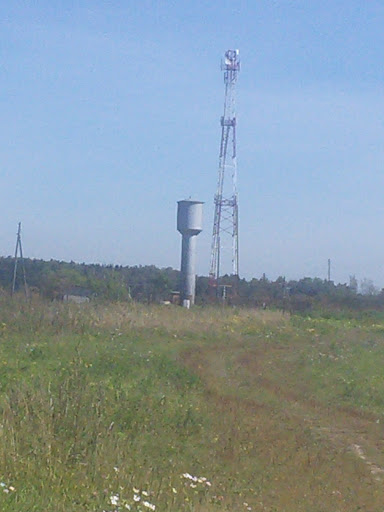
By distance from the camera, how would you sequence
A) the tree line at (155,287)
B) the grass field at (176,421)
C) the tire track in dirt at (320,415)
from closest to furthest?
the grass field at (176,421) → the tire track in dirt at (320,415) → the tree line at (155,287)

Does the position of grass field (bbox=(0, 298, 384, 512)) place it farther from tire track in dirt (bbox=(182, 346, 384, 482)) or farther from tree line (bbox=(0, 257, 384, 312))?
tree line (bbox=(0, 257, 384, 312))

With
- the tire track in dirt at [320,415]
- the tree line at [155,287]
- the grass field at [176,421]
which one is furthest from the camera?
the tree line at [155,287]

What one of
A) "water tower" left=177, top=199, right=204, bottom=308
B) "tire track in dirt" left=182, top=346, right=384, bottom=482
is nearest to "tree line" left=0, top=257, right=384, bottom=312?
"water tower" left=177, top=199, right=204, bottom=308

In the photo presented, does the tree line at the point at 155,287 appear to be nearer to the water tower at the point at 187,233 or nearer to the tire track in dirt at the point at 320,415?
the water tower at the point at 187,233

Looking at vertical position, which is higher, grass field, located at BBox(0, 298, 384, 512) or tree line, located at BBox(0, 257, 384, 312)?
tree line, located at BBox(0, 257, 384, 312)

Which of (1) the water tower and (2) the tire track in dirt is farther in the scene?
(1) the water tower

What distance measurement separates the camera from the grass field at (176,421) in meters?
8.73

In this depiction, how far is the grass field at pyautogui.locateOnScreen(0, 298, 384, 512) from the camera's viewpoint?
28.6ft

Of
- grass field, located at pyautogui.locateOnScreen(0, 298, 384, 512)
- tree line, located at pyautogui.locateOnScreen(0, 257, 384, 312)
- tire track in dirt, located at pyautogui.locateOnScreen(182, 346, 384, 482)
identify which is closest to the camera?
grass field, located at pyautogui.locateOnScreen(0, 298, 384, 512)

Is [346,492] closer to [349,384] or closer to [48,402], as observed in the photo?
[48,402]

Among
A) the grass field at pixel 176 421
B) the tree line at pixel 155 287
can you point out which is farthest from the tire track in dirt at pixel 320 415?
the tree line at pixel 155 287

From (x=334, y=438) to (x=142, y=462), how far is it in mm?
4845

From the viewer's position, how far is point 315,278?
69.1m

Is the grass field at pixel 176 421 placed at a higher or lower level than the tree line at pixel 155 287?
lower
